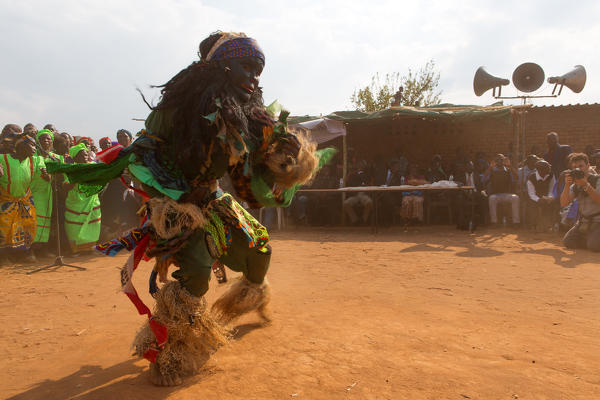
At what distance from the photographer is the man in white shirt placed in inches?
348

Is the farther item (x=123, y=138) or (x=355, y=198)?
(x=355, y=198)

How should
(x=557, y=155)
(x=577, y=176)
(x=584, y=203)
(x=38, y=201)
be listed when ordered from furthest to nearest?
(x=557, y=155) → (x=38, y=201) → (x=584, y=203) → (x=577, y=176)

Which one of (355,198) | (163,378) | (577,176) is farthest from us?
(355,198)

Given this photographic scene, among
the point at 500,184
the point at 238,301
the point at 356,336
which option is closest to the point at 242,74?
the point at 238,301

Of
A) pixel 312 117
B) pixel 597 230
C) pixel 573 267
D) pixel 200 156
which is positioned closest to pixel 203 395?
pixel 200 156

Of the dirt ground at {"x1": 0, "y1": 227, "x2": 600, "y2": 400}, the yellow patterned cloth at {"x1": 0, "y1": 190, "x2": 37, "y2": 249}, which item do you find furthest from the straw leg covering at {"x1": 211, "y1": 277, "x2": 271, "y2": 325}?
the yellow patterned cloth at {"x1": 0, "y1": 190, "x2": 37, "y2": 249}

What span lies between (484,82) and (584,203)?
6251 mm

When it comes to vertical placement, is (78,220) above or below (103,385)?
above

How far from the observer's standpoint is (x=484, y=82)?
469 inches

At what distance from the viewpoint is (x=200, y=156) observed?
94.3 inches

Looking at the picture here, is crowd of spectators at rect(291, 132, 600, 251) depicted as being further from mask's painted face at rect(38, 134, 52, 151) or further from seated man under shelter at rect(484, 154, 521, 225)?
mask's painted face at rect(38, 134, 52, 151)

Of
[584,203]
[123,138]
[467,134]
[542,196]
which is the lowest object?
[584,203]

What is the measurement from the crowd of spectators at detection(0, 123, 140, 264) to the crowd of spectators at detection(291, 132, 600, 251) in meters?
5.20

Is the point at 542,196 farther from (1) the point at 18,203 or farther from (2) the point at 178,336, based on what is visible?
(1) the point at 18,203
